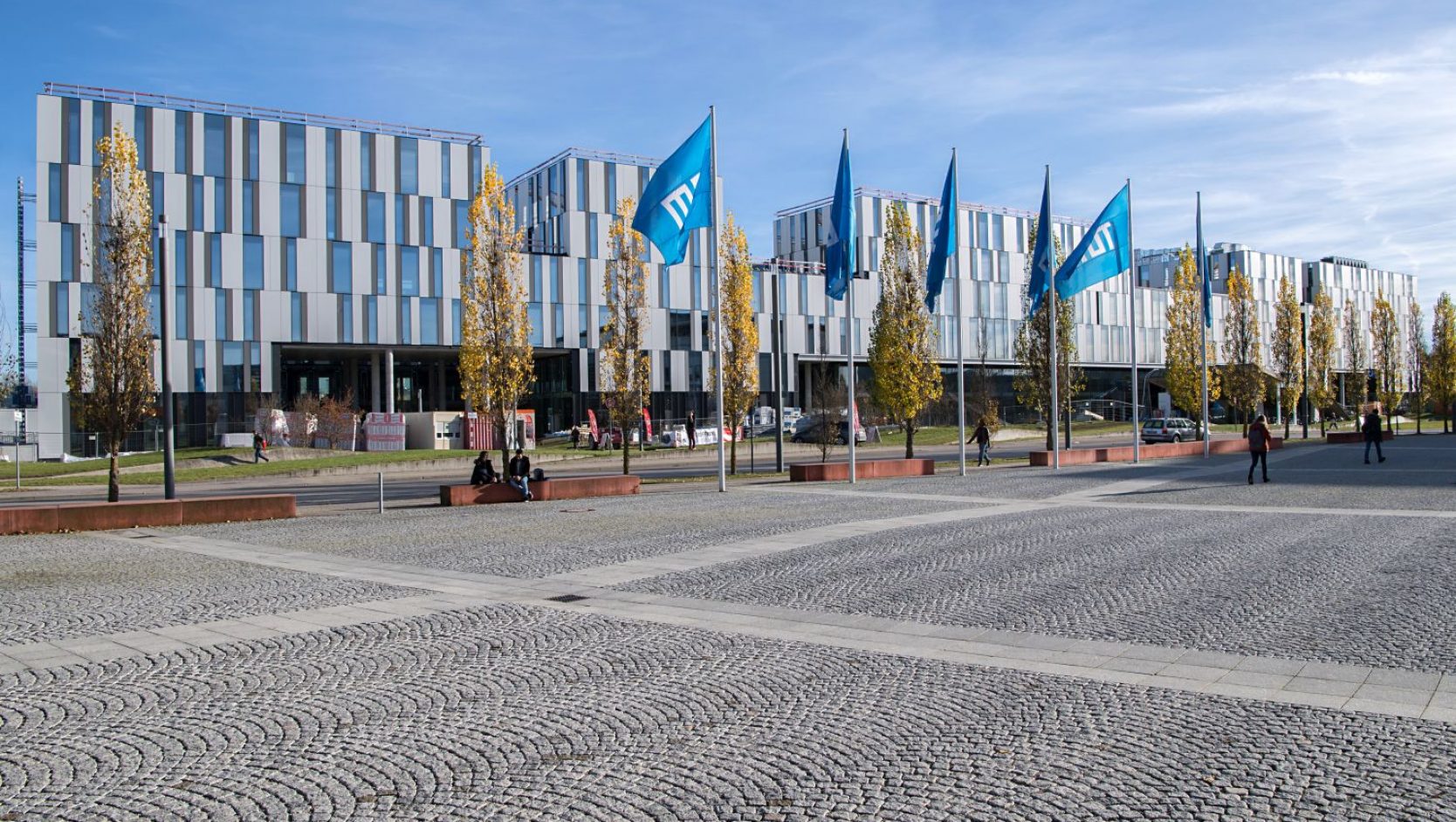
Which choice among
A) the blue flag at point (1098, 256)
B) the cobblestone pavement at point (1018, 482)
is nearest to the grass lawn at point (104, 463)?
the cobblestone pavement at point (1018, 482)

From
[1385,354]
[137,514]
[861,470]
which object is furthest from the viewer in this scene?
[1385,354]

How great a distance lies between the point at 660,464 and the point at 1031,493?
22.9 m

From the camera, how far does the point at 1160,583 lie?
10758 mm

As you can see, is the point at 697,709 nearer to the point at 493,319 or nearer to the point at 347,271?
the point at 493,319

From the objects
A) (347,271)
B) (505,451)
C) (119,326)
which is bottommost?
(505,451)

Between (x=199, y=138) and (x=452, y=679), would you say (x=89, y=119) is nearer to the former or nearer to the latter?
(x=199, y=138)

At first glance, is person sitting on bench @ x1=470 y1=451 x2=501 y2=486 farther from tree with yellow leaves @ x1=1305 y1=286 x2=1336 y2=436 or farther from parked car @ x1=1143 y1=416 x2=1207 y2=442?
tree with yellow leaves @ x1=1305 y1=286 x2=1336 y2=436

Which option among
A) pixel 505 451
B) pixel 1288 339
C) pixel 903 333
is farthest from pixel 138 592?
pixel 1288 339

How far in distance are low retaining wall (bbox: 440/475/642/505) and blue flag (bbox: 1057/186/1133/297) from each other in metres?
13.2

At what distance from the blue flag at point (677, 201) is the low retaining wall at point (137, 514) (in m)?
8.55

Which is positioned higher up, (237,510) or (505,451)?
(505,451)

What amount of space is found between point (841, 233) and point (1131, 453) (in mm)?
17486

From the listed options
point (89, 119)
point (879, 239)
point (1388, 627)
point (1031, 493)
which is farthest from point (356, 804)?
point (879, 239)

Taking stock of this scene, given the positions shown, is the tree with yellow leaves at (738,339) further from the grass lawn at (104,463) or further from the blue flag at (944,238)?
the grass lawn at (104,463)
